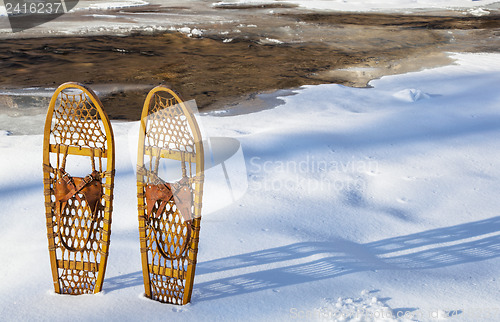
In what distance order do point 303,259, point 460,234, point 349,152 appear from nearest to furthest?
point 303,259
point 460,234
point 349,152

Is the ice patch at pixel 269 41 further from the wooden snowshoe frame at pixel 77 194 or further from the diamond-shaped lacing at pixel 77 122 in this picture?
the wooden snowshoe frame at pixel 77 194

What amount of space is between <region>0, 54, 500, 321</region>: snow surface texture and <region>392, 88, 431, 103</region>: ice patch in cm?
14

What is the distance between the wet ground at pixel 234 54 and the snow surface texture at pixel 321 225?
4.47ft

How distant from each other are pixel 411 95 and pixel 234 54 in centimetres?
343

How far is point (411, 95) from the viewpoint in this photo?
4.57 m

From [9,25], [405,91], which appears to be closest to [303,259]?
[405,91]

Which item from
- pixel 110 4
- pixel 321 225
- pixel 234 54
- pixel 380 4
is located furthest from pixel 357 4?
pixel 321 225

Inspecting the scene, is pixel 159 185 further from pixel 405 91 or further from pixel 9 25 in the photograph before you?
pixel 9 25

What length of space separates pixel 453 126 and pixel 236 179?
1.88 metres

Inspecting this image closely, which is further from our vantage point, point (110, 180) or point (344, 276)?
point (344, 276)

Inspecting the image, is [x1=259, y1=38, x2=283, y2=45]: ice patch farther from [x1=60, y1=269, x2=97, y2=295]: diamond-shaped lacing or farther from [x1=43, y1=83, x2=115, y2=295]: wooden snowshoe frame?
[x1=60, y1=269, x2=97, y2=295]: diamond-shaped lacing

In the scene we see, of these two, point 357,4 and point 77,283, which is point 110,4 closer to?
point 357,4

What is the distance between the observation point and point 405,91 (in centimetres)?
466

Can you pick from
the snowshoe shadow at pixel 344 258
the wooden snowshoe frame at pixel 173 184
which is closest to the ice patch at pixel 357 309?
the snowshoe shadow at pixel 344 258
